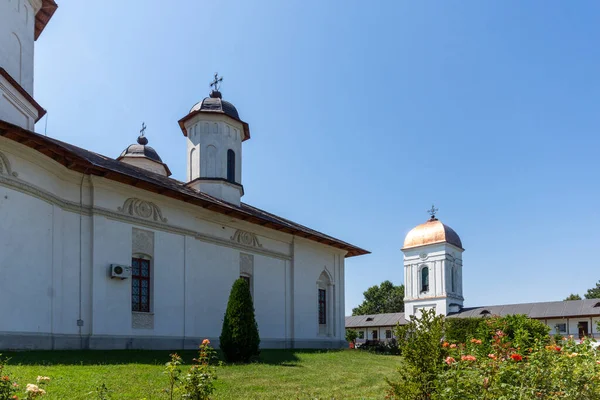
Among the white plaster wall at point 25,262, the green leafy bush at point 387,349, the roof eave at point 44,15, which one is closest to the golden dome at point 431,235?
the green leafy bush at point 387,349

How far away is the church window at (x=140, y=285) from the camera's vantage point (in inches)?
560

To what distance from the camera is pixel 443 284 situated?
4031 centimetres

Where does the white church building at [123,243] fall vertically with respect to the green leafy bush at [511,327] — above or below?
above

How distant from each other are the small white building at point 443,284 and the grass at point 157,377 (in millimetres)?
28381

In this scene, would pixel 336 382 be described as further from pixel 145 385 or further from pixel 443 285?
Result: pixel 443 285

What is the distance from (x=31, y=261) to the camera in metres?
11.6

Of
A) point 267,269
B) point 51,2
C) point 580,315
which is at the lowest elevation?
point 580,315

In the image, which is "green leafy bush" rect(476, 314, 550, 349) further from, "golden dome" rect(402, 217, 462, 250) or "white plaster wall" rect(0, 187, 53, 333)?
"golden dome" rect(402, 217, 462, 250)

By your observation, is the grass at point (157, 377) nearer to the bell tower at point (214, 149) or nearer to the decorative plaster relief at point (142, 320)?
the decorative plaster relief at point (142, 320)

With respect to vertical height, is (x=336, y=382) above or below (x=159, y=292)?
below

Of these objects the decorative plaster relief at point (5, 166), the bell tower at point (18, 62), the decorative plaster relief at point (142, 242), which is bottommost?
the decorative plaster relief at point (142, 242)

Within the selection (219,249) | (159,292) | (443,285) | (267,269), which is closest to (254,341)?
(159,292)

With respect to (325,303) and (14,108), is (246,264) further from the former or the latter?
(14,108)

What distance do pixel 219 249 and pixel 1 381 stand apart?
1287 centimetres
